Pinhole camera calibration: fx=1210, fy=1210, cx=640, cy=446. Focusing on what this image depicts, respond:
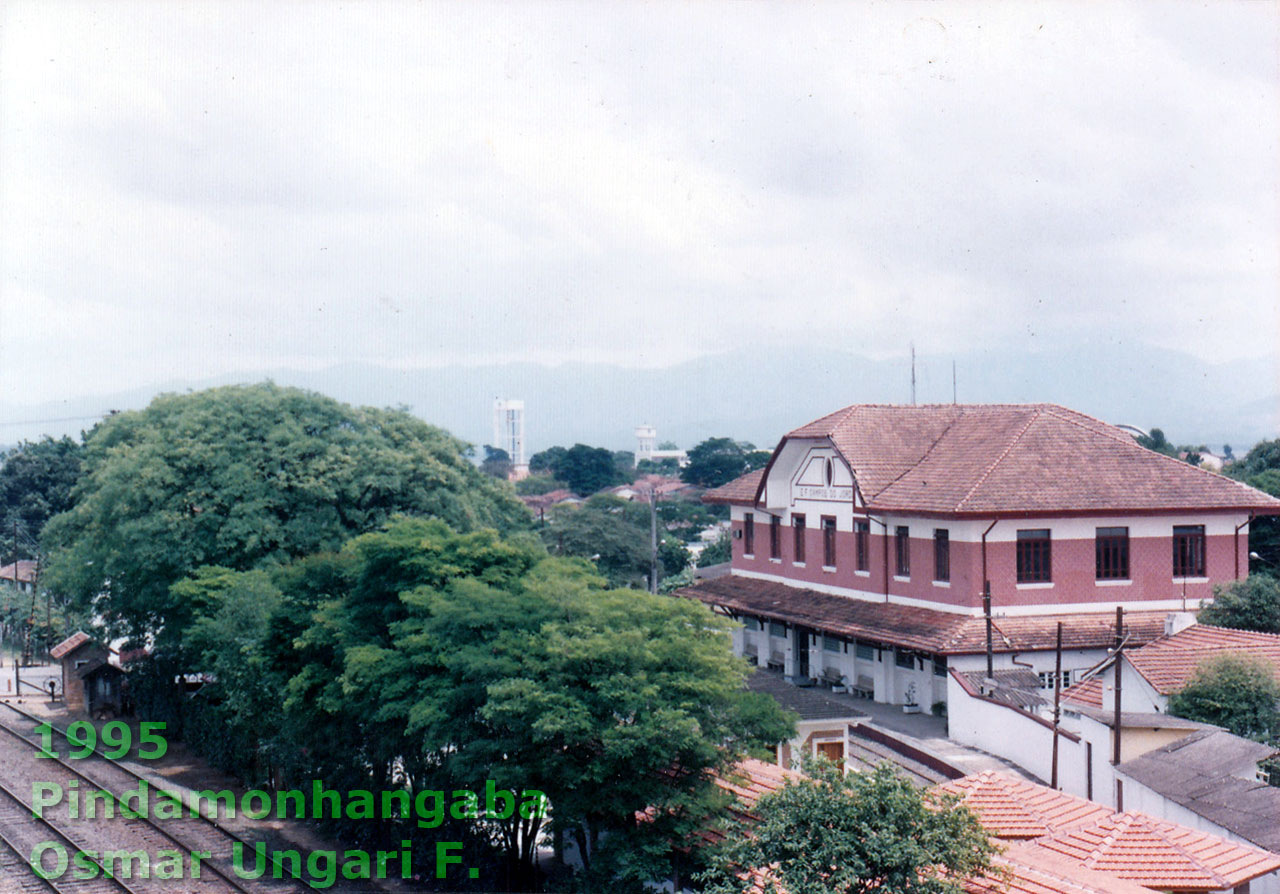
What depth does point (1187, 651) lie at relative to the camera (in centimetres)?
2450

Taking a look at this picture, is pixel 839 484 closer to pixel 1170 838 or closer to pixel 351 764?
pixel 351 764

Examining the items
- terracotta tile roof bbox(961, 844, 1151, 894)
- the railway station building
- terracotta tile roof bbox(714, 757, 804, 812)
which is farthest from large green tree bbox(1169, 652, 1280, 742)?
terracotta tile roof bbox(961, 844, 1151, 894)

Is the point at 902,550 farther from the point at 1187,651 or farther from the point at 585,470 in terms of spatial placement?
the point at 585,470

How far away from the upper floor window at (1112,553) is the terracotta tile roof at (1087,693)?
5.81 meters

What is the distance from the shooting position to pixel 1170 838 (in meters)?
13.6

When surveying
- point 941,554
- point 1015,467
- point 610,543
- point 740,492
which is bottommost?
point 610,543

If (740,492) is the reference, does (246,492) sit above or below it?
above

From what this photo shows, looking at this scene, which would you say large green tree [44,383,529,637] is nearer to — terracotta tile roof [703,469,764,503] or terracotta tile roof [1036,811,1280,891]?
terracotta tile roof [703,469,764,503]

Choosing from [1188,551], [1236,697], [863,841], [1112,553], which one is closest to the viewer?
[863,841]

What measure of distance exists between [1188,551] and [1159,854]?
1863cm

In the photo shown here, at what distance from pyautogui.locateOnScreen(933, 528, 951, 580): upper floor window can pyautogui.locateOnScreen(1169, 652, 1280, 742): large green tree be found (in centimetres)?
746

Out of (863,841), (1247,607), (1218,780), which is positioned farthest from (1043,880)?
(1247,607)

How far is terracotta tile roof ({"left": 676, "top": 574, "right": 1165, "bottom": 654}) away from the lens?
27000 mm

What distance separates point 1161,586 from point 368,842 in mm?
19717
